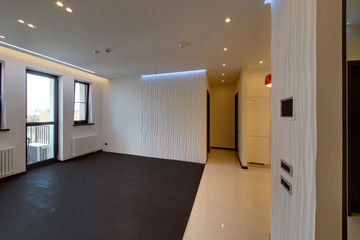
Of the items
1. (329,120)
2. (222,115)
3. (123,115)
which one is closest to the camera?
(329,120)

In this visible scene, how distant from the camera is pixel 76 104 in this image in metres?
4.78

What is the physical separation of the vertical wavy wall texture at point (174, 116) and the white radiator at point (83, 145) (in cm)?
196

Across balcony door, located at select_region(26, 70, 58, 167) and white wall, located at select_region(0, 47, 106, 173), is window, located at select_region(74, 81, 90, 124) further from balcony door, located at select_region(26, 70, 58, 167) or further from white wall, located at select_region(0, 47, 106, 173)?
balcony door, located at select_region(26, 70, 58, 167)

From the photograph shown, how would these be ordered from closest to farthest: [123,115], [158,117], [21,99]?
[21,99]
[158,117]
[123,115]

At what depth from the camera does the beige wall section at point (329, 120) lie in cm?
82

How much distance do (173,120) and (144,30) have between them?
281 cm

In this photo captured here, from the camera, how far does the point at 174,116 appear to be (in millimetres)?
4594

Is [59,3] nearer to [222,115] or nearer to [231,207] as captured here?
[231,207]

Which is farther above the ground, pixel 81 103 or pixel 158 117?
pixel 81 103

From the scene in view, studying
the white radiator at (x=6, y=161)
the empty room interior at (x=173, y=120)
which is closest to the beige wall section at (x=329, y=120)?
the empty room interior at (x=173, y=120)

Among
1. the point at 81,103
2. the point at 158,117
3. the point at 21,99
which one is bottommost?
the point at 158,117

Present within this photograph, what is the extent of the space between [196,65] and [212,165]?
10.1 ft

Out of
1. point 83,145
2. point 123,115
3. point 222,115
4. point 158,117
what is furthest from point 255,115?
point 83,145

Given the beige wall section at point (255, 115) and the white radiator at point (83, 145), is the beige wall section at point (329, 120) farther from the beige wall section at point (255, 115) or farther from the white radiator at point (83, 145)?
the white radiator at point (83, 145)
